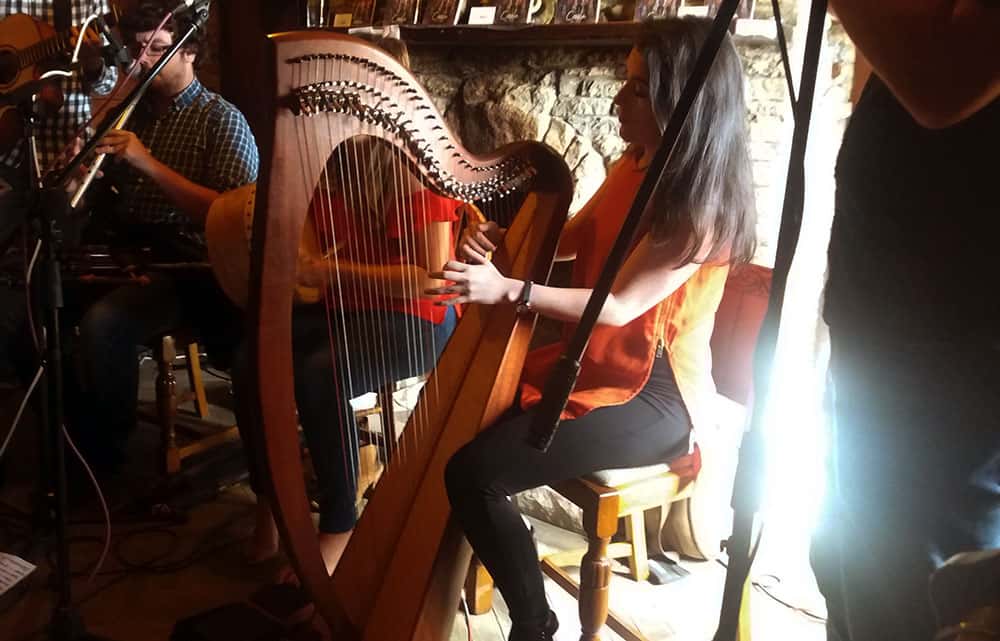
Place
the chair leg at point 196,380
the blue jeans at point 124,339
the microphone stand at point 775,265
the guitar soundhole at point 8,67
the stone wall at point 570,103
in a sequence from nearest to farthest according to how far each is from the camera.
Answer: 1. the microphone stand at point 775,265
2. the stone wall at point 570,103
3. the blue jeans at point 124,339
4. the guitar soundhole at point 8,67
5. the chair leg at point 196,380

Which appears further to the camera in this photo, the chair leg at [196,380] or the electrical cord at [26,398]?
the chair leg at [196,380]

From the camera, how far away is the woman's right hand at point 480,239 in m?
1.29

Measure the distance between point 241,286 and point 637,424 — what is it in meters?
0.75

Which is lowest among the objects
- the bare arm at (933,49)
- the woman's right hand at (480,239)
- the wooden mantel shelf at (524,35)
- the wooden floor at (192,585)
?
the wooden floor at (192,585)

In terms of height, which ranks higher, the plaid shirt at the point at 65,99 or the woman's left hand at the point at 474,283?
the plaid shirt at the point at 65,99

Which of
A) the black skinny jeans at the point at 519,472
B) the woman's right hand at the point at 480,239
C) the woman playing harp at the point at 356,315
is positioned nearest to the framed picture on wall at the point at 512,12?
the woman playing harp at the point at 356,315

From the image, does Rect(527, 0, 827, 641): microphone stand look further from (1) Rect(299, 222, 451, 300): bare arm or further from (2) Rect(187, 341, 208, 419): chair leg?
(2) Rect(187, 341, 208, 419): chair leg

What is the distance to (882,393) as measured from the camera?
0.70 meters

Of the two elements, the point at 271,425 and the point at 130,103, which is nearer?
the point at 271,425

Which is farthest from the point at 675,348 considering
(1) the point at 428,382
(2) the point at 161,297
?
(2) the point at 161,297

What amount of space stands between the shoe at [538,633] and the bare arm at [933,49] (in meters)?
0.92

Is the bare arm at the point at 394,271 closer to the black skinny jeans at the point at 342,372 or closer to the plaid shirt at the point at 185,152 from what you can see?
the black skinny jeans at the point at 342,372

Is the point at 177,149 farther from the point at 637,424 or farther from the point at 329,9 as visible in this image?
the point at 637,424

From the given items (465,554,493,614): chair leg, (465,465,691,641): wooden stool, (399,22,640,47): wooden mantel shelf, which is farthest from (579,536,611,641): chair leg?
(399,22,640,47): wooden mantel shelf
